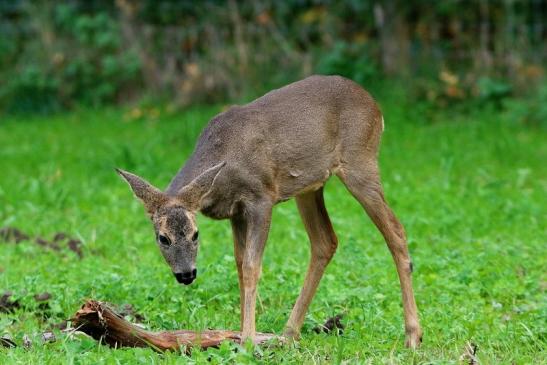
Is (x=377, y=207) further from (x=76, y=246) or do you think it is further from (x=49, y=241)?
(x=49, y=241)

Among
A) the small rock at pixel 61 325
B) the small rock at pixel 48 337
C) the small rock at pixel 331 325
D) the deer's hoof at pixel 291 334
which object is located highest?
the small rock at pixel 48 337

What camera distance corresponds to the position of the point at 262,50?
16.2 metres

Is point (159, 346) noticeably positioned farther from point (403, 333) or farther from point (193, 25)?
point (193, 25)

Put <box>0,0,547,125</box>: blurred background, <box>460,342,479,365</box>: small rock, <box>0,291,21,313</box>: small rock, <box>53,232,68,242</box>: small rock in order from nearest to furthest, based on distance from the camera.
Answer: <box>460,342,479,365</box>: small rock
<box>0,291,21,313</box>: small rock
<box>53,232,68,242</box>: small rock
<box>0,0,547,125</box>: blurred background

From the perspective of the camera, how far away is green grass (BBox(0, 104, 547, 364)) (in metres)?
6.26

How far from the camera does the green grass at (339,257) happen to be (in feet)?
20.5

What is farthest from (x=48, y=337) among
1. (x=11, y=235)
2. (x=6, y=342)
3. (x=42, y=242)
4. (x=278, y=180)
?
(x=11, y=235)

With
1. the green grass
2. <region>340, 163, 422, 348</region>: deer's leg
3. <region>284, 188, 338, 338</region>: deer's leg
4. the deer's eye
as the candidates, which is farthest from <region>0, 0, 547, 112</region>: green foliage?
the deer's eye

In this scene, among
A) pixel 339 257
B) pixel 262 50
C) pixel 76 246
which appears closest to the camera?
pixel 339 257

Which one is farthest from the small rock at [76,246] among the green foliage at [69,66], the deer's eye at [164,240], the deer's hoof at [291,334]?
the green foliage at [69,66]

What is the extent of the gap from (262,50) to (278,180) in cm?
974

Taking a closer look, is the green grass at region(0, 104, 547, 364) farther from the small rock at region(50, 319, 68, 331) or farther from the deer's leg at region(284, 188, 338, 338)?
the deer's leg at region(284, 188, 338, 338)

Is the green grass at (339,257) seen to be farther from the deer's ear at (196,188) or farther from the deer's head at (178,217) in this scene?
the deer's ear at (196,188)

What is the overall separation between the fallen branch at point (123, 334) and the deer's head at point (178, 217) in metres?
0.31
